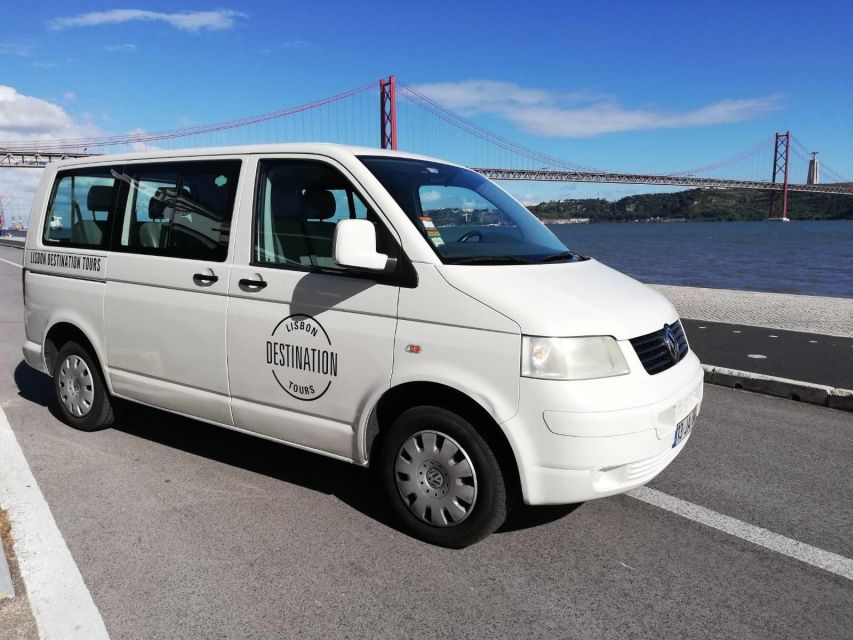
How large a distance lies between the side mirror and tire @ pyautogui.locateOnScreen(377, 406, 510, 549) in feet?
2.25

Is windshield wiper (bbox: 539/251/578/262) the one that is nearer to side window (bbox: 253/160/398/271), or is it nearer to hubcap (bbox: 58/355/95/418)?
side window (bbox: 253/160/398/271)

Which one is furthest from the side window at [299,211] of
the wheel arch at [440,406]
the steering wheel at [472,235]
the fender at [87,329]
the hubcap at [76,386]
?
the hubcap at [76,386]

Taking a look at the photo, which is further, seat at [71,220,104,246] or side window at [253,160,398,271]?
seat at [71,220,104,246]

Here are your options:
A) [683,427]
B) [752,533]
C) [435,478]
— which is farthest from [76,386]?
[752,533]

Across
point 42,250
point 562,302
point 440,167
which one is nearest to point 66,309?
point 42,250

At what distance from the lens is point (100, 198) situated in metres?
4.46

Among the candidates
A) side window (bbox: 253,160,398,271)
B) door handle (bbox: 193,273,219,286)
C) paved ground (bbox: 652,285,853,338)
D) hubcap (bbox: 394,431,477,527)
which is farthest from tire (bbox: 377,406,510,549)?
paved ground (bbox: 652,285,853,338)

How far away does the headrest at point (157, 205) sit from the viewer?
4.05 m

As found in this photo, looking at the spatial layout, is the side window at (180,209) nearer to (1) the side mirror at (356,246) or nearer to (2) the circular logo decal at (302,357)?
(2) the circular logo decal at (302,357)

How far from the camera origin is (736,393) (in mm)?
6078

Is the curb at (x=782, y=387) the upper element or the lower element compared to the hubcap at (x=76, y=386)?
lower

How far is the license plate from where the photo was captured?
3141 mm

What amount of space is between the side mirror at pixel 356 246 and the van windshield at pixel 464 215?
28 cm

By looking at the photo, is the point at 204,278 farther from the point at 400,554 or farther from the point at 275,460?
the point at 400,554
